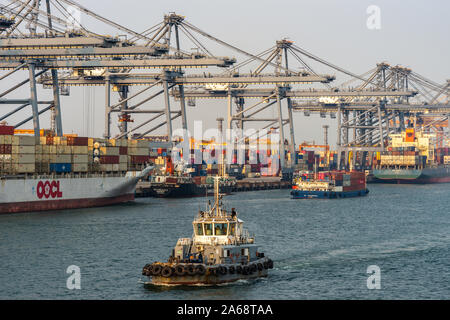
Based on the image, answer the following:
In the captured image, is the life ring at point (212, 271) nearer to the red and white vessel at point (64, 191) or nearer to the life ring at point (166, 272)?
the life ring at point (166, 272)

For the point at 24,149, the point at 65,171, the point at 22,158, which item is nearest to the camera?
the point at 22,158

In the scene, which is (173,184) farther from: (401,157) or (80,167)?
(401,157)

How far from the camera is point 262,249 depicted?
1861 inches

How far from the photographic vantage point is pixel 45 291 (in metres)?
34.7

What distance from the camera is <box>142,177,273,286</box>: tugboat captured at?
110ft

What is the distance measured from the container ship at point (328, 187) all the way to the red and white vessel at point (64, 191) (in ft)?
85.9

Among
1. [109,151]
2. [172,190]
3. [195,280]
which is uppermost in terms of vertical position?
[109,151]

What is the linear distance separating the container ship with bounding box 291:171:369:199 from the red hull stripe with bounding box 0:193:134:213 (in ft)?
96.4

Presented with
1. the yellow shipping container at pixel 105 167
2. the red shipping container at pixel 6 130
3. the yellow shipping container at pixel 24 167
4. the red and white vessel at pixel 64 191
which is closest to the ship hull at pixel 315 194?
the red and white vessel at pixel 64 191

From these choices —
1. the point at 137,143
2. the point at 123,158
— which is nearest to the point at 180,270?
the point at 123,158

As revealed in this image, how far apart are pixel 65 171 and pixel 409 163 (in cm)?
9593
